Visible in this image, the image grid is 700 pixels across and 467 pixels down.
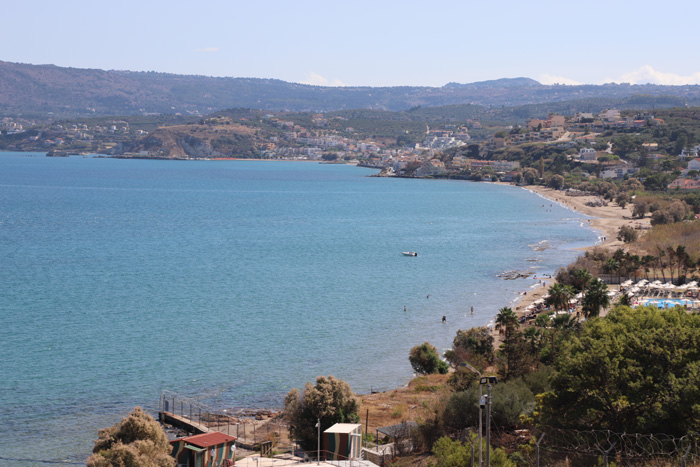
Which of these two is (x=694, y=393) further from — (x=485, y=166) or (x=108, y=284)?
(x=485, y=166)

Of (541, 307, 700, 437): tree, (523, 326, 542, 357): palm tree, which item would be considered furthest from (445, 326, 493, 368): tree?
(541, 307, 700, 437): tree

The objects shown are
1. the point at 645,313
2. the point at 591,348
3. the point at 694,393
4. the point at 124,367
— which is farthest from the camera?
the point at 124,367

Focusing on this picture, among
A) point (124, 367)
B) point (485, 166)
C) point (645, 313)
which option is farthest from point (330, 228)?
point (485, 166)

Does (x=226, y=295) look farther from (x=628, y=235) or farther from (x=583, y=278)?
(x=628, y=235)

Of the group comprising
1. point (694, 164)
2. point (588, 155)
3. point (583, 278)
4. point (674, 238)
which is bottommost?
point (583, 278)

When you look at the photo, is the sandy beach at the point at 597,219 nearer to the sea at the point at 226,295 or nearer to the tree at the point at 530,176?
the sea at the point at 226,295

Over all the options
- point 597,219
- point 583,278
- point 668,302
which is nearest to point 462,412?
point 668,302
